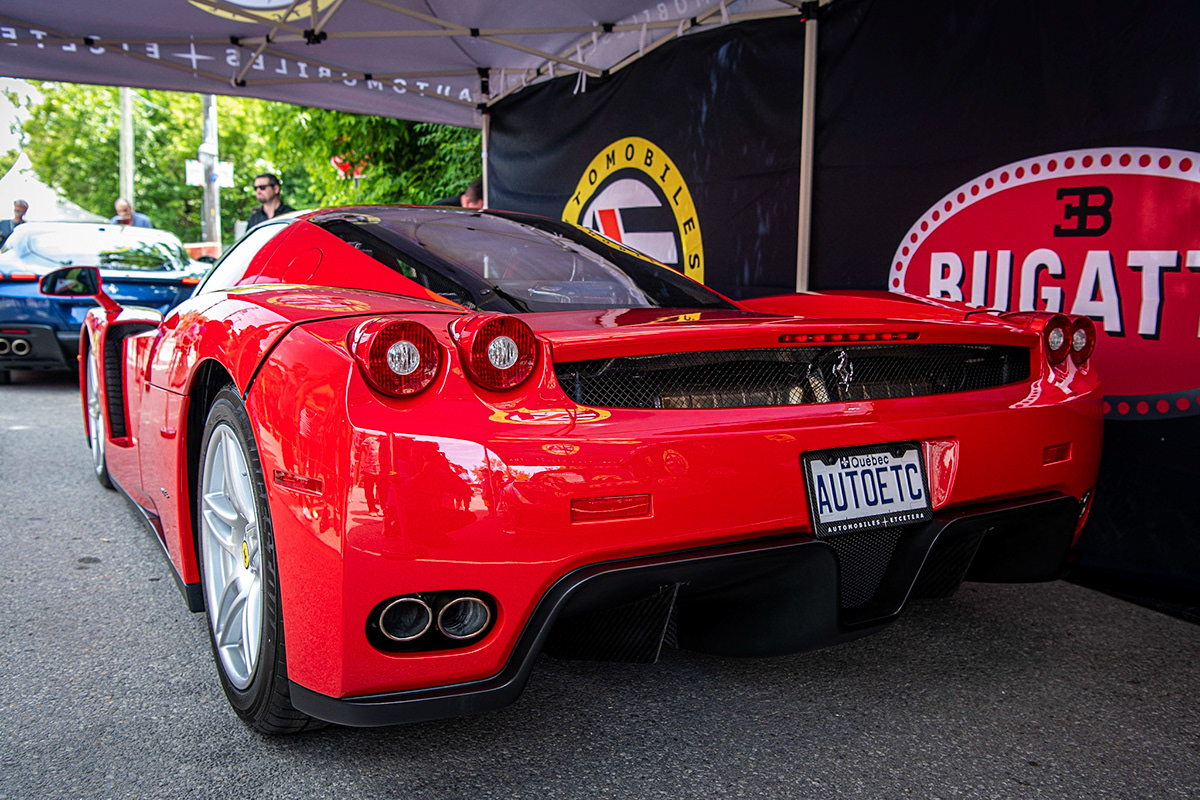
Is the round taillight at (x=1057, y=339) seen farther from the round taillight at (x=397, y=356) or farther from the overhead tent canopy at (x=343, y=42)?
the overhead tent canopy at (x=343, y=42)

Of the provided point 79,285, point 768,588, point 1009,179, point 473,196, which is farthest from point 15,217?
point 768,588

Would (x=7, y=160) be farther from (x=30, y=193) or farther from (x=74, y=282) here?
(x=74, y=282)

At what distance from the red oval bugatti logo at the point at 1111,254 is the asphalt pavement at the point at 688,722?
2.67 feet

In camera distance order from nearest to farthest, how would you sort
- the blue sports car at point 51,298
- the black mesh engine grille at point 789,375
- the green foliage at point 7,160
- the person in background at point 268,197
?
the black mesh engine grille at point 789,375
the person in background at point 268,197
the blue sports car at point 51,298
the green foliage at point 7,160

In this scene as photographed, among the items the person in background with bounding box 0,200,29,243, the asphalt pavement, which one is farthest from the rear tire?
the person in background with bounding box 0,200,29,243

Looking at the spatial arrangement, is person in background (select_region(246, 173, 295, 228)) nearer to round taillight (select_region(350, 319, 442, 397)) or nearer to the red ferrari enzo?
the red ferrari enzo

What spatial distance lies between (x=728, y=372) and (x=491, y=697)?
2.56ft

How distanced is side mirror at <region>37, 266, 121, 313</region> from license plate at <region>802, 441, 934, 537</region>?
2.88 m

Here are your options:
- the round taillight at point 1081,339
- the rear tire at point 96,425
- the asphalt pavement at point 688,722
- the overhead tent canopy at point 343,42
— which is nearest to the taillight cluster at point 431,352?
the asphalt pavement at point 688,722

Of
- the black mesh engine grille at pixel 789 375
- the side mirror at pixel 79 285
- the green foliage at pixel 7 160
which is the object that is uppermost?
the green foliage at pixel 7 160

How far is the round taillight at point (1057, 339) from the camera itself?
2.24 m

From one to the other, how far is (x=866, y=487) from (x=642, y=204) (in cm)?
442

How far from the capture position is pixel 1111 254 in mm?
3123

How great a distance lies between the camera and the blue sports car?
7004mm
